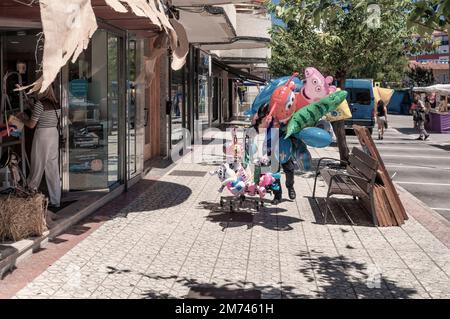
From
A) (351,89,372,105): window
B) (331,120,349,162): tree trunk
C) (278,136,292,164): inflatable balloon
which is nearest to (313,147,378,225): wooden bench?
(278,136,292,164): inflatable balloon

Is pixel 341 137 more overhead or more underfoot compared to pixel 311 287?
more overhead

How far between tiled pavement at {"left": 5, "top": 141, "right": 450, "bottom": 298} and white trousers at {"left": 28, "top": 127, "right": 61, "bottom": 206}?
1.01 m

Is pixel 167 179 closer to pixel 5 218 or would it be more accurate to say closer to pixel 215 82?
pixel 5 218

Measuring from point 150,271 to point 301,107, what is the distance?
11.9ft

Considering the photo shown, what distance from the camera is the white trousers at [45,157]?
7.09 m

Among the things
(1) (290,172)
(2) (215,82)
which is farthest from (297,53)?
(2) (215,82)

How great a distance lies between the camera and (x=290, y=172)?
8.47m

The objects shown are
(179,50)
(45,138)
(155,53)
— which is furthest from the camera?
(155,53)

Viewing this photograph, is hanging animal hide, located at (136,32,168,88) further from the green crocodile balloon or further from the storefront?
the green crocodile balloon

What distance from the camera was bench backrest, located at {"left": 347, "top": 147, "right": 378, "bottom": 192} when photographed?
707 centimetres

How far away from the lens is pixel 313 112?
299 inches

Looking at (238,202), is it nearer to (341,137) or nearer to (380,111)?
(341,137)

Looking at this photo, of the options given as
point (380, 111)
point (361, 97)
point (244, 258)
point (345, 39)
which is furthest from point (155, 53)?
point (361, 97)

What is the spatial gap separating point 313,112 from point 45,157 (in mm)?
3679
